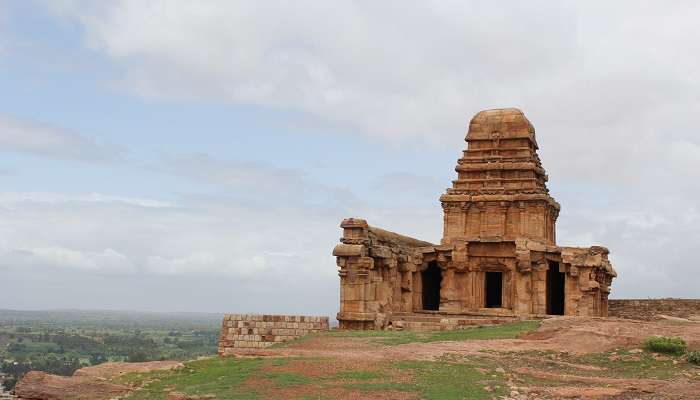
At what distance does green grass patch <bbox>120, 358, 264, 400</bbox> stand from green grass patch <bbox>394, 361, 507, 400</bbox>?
2963mm

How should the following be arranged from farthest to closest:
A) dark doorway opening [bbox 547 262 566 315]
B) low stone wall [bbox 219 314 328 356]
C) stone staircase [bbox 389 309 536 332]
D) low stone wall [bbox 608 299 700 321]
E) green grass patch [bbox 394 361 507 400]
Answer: dark doorway opening [bbox 547 262 566 315] → low stone wall [bbox 608 299 700 321] → stone staircase [bbox 389 309 536 332] → low stone wall [bbox 219 314 328 356] → green grass patch [bbox 394 361 507 400]

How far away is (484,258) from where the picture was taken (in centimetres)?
3312

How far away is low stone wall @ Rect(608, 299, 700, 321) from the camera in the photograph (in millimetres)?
34031

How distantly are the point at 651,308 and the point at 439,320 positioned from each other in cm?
1260

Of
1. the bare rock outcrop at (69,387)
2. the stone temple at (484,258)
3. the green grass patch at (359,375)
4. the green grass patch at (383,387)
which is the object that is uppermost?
the stone temple at (484,258)

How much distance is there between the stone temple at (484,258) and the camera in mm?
27511

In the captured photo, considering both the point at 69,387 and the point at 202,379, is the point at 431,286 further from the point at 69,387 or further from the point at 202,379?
the point at 69,387

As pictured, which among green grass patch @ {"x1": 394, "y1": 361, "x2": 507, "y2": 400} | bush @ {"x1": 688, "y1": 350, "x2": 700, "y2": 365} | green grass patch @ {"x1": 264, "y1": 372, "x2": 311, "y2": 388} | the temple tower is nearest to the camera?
green grass patch @ {"x1": 394, "y1": 361, "x2": 507, "y2": 400}

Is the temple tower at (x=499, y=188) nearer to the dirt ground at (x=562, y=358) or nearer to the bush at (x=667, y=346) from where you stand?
the dirt ground at (x=562, y=358)

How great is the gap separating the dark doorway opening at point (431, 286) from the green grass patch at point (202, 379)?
64.3 ft

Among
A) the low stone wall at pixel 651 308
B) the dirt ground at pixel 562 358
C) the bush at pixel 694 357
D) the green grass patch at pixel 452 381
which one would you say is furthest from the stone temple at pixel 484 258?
the green grass patch at pixel 452 381

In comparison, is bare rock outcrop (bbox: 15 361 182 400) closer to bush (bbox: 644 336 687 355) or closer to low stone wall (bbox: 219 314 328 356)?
low stone wall (bbox: 219 314 328 356)

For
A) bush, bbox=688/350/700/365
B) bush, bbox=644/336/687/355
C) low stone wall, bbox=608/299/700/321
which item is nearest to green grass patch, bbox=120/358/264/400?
bush, bbox=644/336/687/355

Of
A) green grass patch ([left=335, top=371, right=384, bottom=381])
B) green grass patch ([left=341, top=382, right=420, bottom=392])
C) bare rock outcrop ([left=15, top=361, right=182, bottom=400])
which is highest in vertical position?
green grass patch ([left=335, top=371, right=384, bottom=381])
